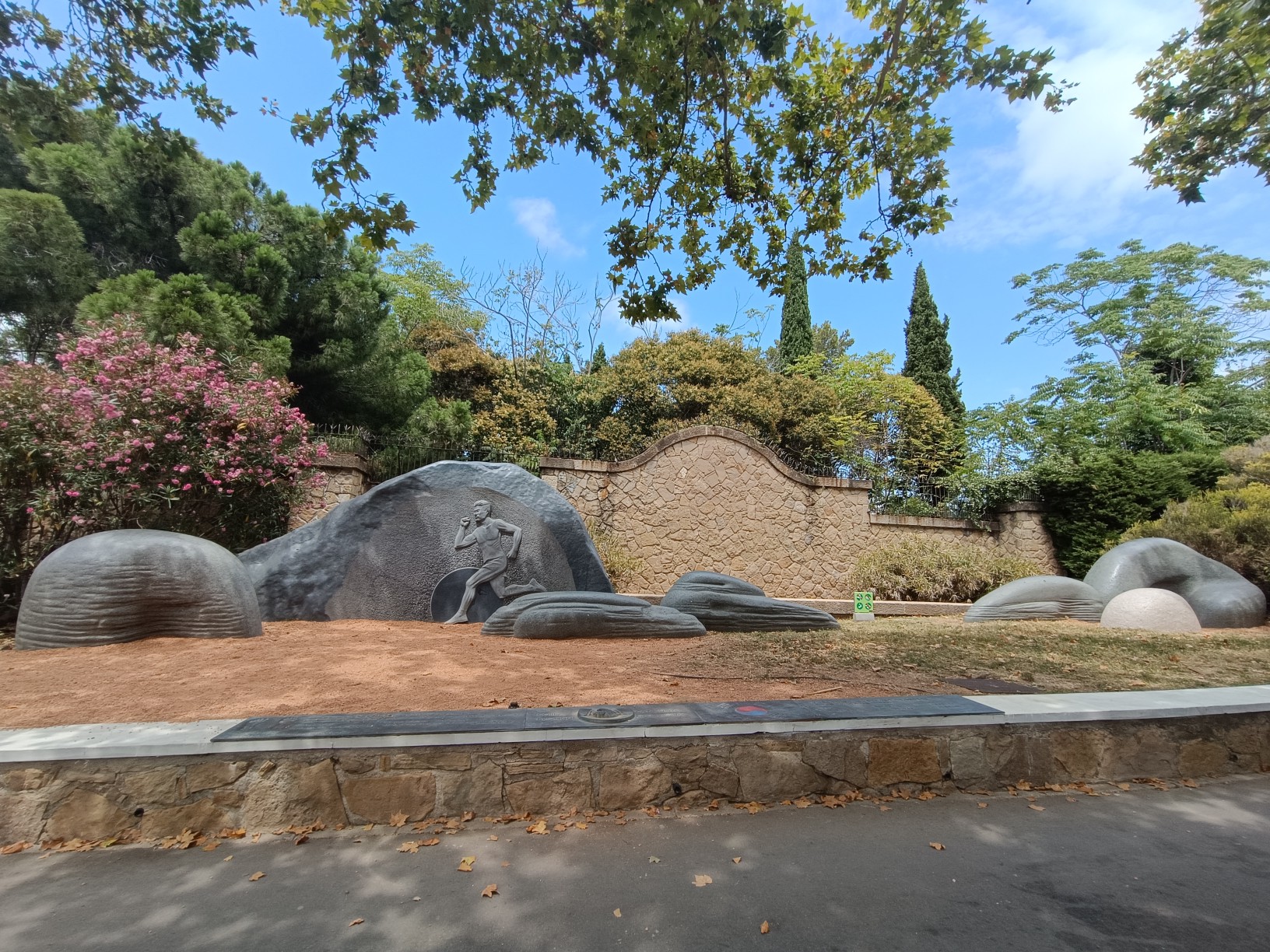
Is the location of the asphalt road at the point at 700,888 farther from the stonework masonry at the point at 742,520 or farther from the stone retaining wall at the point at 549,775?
the stonework masonry at the point at 742,520

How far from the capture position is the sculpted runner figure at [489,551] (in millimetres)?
7121

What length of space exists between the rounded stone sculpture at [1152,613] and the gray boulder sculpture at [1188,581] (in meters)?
0.40

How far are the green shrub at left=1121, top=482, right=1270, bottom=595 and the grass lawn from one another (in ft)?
7.72

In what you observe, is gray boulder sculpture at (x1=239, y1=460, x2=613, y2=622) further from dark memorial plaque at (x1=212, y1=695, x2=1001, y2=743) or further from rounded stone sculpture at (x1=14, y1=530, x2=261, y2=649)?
dark memorial plaque at (x1=212, y1=695, x2=1001, y2=743)

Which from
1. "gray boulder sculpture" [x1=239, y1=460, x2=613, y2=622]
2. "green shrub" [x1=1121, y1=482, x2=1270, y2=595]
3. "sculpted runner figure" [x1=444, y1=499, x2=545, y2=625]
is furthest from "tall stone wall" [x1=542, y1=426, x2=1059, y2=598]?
"sculpted runner figure" [x1=444, y1=499, x2=545, y2=625]

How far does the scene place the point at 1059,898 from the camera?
2.13 m

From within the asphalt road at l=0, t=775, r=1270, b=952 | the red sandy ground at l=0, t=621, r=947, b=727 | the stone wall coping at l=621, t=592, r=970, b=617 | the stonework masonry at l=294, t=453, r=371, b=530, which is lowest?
the asphalt road at l=0, t=775, r=1270, b=952

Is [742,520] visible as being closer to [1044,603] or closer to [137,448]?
[1044,603]

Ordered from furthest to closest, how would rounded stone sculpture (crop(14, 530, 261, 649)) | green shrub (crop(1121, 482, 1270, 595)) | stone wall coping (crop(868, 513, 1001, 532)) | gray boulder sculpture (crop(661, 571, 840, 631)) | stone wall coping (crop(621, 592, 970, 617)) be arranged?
stone wall coping (crop(868, 513, 1001, 532)) → stone wall coping (crop(621, 592, 970, 617)) → green shrub (crop(1121, 482, 1270, 595)) → gray boulder sculpture (crop(661, 571, 840, 631)) → rounded stone sculpture (crop(14, 530, 261, 649))

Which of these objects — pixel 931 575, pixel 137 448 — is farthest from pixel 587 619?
pixel 931 575

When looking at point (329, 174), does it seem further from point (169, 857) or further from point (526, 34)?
point (169, 857)

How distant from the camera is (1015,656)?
16.8 ft

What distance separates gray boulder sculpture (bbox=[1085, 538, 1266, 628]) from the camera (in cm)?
763

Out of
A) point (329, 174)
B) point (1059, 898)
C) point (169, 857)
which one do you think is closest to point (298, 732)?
point (169, 857)
